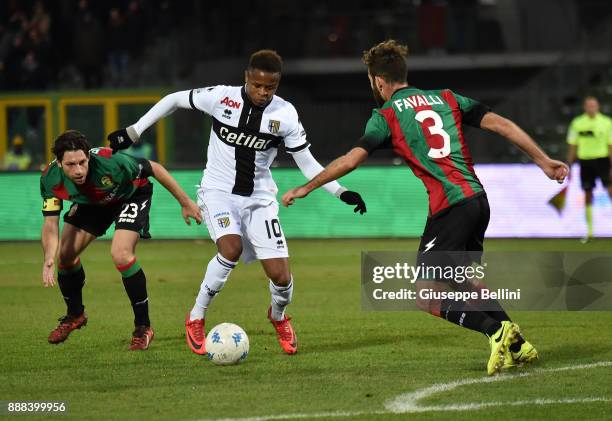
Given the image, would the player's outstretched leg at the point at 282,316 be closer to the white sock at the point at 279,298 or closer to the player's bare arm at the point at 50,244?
the white sock at the point at 279,298

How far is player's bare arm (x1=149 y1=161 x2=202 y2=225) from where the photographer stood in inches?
346

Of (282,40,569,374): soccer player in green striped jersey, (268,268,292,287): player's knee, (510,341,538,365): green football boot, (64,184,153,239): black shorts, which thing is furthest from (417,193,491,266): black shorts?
(64,184,153,239): black shorts

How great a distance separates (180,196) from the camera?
898 centimetres

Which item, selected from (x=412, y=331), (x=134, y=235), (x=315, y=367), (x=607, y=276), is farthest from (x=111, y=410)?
(x=607, y=276)

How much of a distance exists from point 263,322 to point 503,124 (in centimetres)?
385

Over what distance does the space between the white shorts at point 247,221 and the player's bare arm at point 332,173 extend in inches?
56.7

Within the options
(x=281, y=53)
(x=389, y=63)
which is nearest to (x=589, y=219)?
(x=281, y=53)

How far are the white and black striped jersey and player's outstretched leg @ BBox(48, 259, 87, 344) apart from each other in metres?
1.36

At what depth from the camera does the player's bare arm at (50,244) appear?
26.7 ft

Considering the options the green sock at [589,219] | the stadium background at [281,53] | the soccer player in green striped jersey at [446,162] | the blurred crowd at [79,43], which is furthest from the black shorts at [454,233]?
the blurred crowd at [79,43]

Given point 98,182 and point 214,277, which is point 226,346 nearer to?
point 214,277

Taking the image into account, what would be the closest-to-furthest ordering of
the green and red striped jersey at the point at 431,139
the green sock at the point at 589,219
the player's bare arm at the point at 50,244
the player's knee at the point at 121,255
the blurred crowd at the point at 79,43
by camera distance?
the green and red striped jersey at the point at 431,139
the player's bare arm at the point at 50,244
the player's knee at the point at 121,255
the green sock at the point at 589,219
the blurred crowd at the point at 79,43

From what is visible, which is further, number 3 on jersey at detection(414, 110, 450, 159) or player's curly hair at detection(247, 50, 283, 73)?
player's curly hair at detection(247, 50, 283, 73)

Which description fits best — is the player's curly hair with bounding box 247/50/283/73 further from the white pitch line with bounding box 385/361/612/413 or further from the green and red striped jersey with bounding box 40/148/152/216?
the white pitch line with bounding box 385/361/612/413
